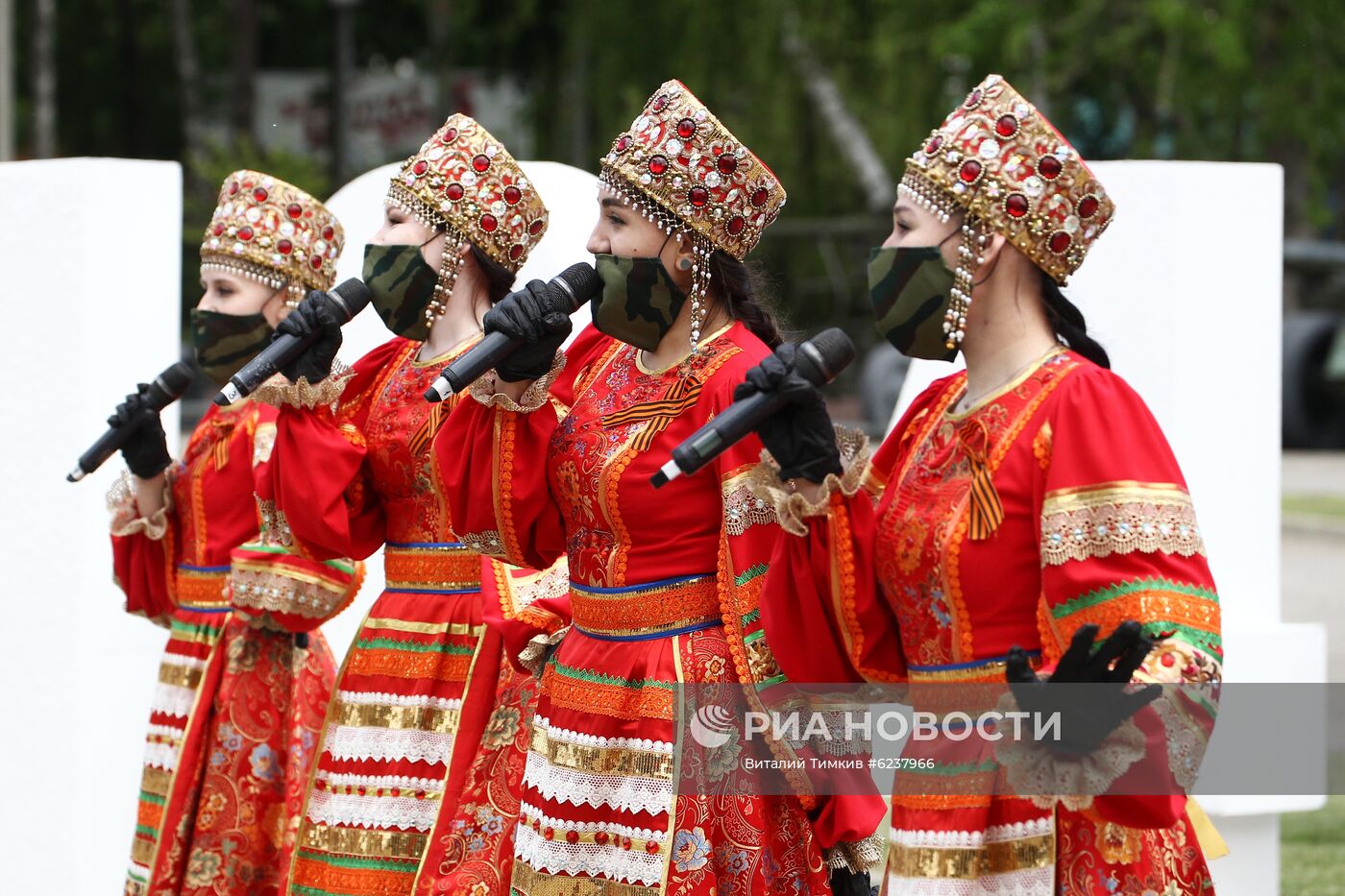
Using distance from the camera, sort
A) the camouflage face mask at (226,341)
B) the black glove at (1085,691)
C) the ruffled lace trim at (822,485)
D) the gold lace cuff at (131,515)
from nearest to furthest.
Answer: the black glove at (1085,691), the ruffled lace trim at (822,485), the camouflage face mask at (226,341), the gold lace cuff at (131,515)

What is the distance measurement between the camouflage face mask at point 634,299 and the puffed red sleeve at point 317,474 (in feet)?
3.04

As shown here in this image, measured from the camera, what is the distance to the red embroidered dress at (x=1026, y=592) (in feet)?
9.15

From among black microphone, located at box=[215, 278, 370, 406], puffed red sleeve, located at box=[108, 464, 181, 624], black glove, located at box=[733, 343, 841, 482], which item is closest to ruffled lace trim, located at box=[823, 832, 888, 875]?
black glove, located at box=[733, 343, 841, 482]

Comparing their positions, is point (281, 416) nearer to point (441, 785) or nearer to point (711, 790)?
point (441, 785)

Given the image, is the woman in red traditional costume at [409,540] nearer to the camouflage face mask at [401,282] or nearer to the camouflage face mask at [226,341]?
the camouflage face mask at [401,282]

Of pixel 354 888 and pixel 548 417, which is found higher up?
pixel 548 417

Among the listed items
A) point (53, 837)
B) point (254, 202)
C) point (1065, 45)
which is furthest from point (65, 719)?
point (1065, 45)

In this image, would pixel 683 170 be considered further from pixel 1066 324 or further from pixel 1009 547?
pixel 1009 547

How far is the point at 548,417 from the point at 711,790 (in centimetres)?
84

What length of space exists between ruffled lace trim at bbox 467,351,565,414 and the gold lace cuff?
163cm

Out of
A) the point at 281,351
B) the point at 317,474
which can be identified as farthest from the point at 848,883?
the point at 281,351

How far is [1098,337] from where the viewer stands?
5281 millimetres

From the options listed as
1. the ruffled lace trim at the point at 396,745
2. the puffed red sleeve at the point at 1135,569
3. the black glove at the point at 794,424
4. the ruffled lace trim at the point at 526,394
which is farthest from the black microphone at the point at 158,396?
the puffed red sleeve at the point at 1135,569

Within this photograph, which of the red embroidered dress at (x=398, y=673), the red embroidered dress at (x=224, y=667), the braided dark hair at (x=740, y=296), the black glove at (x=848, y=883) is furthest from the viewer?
the red embroidered dress at (x=224, y=667)
